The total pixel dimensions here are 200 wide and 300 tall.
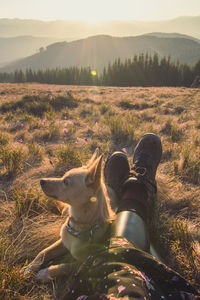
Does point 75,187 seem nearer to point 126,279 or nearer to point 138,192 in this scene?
point 126,279

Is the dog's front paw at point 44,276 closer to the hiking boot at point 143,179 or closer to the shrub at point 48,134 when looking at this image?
the hiking boot at point 143,179

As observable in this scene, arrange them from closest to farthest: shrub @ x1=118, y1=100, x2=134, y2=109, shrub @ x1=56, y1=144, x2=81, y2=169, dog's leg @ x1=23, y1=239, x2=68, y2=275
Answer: dog's leg @ x1=23, y1=239, x2=68, y2=275, shrub @ x1=56, y1=144, x2=81, y2=169, shrub @ x1=118, y1=100, x2=134, y2=109

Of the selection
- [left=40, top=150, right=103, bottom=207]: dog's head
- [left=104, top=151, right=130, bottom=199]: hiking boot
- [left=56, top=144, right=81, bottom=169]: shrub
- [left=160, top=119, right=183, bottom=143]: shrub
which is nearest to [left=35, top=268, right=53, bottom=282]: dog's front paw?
[left=40, top=150, right=103, bottom=207]: dog's head

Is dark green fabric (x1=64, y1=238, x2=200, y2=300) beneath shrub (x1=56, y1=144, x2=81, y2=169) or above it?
beneath

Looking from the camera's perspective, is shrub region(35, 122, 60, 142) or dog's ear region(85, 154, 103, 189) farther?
shrub region(35, 122, 60, 142)

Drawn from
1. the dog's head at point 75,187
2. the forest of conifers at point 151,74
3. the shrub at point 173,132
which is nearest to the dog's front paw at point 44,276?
the dog's head at point 75,187

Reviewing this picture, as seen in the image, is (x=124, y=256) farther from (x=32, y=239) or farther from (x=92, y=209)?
(x=32, y=239)

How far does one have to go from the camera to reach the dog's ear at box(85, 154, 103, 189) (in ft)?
5.74

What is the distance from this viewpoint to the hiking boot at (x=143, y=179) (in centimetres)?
255

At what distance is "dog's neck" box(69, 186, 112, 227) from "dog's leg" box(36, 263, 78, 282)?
1.31 ft

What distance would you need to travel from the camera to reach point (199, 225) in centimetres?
236

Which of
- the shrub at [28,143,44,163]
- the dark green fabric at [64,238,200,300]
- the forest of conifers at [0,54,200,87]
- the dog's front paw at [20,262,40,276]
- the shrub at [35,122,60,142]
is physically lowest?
the dog's front paw at [20,262,40,276]

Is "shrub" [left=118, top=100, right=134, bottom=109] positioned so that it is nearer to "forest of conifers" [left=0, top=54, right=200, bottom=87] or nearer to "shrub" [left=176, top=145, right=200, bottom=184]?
"shrub" [left=176, top=145, right=200, bottom=184]

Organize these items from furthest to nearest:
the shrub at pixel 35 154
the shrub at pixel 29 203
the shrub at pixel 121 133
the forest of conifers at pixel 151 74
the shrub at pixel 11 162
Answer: the forest of conifers at pixel 151 74, the shrub at pixel 121 133, the shrub at pixel 35 154, the shrub at pixel 11 162, the shrub at pixel 29 203
